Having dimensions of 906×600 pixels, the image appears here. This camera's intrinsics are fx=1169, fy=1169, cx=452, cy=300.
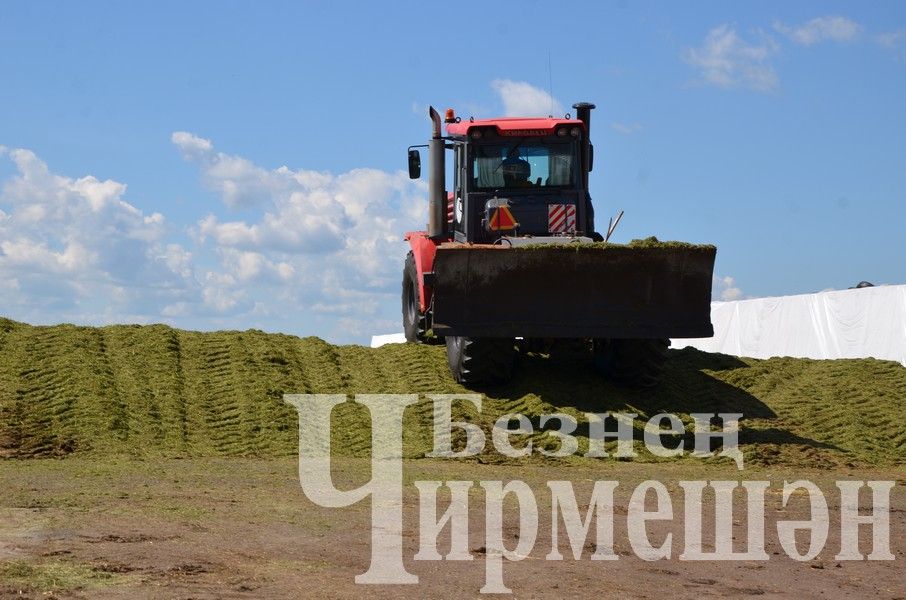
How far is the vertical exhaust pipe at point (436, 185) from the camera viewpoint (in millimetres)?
15008

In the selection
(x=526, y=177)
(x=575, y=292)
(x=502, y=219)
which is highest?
(x=526, y=177)

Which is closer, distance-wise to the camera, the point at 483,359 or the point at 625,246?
the point at 625,246

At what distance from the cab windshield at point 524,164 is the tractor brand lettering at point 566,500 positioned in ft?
9.18

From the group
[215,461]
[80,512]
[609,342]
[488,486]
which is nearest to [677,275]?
[609,342]

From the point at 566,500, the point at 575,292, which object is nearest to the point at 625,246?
the point at 575,292

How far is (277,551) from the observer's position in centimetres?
736

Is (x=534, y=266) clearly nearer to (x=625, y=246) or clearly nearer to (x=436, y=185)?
(x=625, y=246)

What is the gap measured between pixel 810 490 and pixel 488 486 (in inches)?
121

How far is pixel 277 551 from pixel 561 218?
27.0 feet

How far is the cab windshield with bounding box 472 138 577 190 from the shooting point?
14859mm

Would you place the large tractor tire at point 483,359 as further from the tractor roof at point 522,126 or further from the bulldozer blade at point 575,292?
the tractor roof at point 522,126

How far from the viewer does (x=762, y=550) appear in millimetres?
8070

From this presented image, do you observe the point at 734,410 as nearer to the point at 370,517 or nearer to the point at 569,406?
the point at 569,406

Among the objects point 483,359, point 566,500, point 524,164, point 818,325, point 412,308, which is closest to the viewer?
point 566,500
